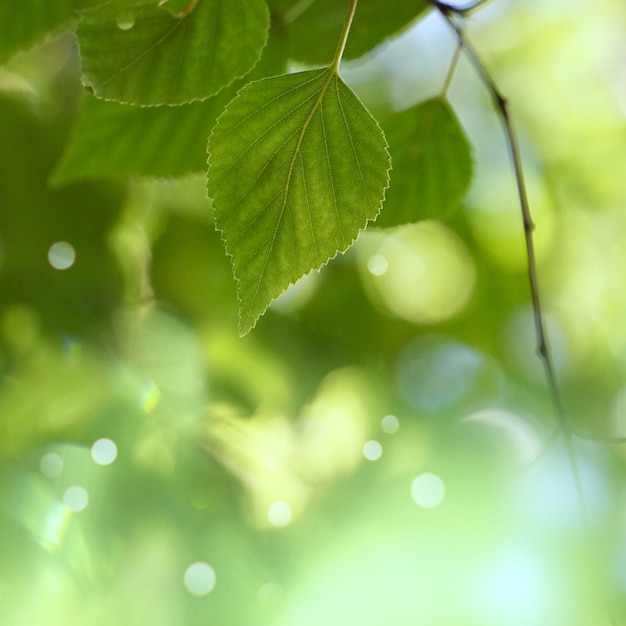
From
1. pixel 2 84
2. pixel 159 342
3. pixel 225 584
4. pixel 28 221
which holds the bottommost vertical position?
pixel 225 584

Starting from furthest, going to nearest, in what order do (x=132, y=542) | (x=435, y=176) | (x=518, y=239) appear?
(x=518, y=239)
(x=132, y=542)
(x=435, y=176)

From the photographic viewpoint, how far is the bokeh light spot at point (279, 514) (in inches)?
28.1

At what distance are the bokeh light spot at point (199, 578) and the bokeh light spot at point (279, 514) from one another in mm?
79

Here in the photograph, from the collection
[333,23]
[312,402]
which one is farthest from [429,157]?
[312,402]

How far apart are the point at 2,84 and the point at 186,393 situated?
39 centimetres

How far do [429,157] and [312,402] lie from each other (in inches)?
20.1

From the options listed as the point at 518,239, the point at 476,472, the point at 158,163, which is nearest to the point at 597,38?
the point at 518,239

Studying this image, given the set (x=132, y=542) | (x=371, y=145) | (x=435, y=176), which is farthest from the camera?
(x=132, y=542)

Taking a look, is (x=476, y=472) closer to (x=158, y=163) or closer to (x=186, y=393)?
(x=186, y=393)

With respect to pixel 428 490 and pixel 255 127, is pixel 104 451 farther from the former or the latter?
pixel 255 127

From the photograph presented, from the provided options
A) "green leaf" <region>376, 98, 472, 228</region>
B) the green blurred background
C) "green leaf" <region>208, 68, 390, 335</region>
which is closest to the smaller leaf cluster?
"green leaf" <region>208, 68, 390, 335</region>

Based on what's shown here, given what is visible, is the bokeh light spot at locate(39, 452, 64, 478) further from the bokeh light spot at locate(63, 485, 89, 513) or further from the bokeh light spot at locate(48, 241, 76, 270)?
the bokeh light spot at locate(48, 241, 76, 270)

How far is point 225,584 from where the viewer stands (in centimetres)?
69

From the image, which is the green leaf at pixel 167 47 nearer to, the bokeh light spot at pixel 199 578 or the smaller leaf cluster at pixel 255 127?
the smaller leaf cluster at pixel 255 127
